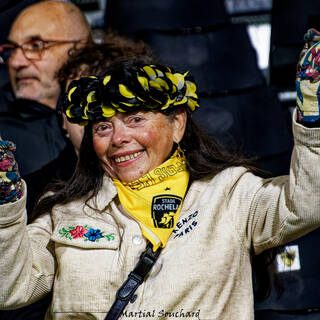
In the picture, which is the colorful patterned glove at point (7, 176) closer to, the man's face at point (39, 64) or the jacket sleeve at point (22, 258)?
the jacket sleeve at point (22, 258)

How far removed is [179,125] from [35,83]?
1.30 meters

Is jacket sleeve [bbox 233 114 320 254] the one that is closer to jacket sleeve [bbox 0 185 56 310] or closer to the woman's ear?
the woman's ear

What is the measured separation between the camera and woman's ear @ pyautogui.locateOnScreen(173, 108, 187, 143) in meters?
2.66

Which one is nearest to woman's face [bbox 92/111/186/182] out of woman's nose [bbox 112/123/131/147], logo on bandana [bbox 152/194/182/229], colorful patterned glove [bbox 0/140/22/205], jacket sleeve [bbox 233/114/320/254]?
woman's nose [bbox 112/123/131/147]

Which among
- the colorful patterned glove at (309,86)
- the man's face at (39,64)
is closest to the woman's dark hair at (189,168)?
the colorful patterned glove at (309,86)

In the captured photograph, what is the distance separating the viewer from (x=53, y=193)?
9.04 feet

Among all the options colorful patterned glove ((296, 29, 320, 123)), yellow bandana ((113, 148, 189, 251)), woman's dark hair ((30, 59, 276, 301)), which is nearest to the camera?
colorful patterned glove ((296, 29, 320, 123))

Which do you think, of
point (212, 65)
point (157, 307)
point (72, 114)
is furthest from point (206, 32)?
point (157, 307)

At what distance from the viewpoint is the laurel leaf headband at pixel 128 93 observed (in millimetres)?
2510

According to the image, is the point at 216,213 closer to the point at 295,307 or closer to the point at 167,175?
the point at 167,175

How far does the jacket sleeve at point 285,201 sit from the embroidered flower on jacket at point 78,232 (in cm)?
54

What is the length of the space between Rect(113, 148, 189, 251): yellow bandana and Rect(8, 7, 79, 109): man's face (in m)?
1.29

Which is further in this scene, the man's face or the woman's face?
the man's face

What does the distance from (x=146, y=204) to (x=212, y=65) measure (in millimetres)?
1514
